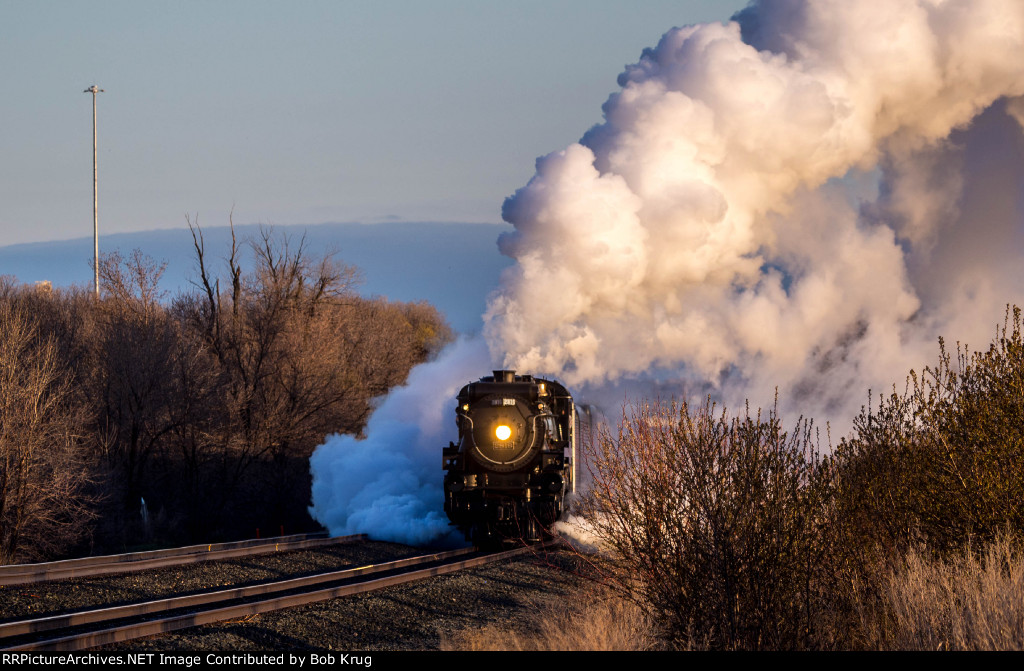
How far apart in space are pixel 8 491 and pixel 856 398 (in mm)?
46947

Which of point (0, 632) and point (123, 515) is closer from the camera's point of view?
point (0, 632)

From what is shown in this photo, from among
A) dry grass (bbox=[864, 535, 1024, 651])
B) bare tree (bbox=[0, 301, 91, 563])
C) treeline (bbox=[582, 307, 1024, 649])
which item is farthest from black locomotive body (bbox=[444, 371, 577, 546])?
bare tree (bbox=[0, 301, 91, 563])

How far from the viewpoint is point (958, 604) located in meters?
12.4

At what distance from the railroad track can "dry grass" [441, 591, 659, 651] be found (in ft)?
5.92

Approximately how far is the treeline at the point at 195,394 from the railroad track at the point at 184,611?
53.2ft

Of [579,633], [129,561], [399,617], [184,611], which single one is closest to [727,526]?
[579,633]

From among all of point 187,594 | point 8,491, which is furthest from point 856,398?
point 187,594

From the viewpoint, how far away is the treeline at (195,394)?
129ft

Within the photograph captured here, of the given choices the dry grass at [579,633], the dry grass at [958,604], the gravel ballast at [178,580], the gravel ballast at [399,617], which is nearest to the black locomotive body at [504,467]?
the gravel ballast at [178,580]

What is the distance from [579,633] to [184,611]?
20.8 feet

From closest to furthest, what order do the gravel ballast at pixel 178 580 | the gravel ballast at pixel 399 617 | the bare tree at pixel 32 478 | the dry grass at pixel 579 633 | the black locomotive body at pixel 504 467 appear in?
the dry grass at pixel 579 633, the gravel ballast at pixel 399 617, the gravel ballast at pixel 178 580, the black locomotive body at pixel 504 467, the bare tree at pixel 32 478

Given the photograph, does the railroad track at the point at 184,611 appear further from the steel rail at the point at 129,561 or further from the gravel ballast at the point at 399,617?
the steel rail at the point at 129,561

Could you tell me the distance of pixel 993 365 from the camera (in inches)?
576

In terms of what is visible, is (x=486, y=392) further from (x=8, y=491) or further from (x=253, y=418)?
(x=253, y=418)
